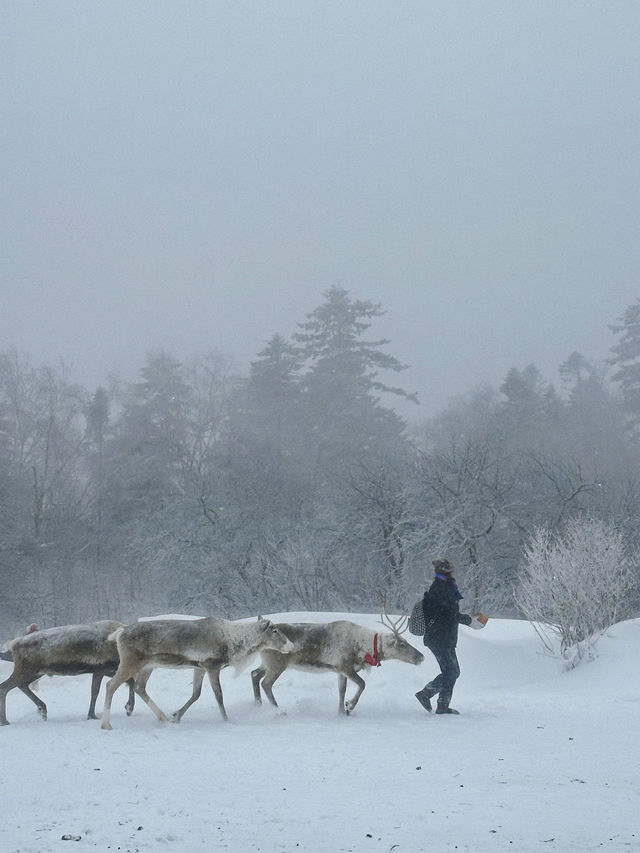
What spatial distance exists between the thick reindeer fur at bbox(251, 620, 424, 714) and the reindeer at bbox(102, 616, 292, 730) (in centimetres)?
36

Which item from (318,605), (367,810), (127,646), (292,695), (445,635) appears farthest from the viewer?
(318,605)

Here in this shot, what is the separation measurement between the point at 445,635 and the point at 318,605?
2336 centimetres

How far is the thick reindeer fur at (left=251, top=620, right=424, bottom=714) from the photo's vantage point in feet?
35.0

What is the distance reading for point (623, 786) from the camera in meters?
6.69

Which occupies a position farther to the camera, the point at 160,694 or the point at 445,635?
the point at 160,694

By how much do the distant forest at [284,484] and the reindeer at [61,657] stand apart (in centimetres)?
1576

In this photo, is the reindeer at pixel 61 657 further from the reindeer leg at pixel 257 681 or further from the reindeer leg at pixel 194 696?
the reindeer leg at pixel 257 681

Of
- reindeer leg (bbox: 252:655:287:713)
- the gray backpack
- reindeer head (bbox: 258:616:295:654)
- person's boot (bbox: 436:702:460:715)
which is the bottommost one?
person's boot (bbox: 436:702:460:715)

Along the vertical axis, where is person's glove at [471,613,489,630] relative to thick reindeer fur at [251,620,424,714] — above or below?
above

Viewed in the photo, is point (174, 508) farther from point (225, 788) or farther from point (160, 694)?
point (225, 788)

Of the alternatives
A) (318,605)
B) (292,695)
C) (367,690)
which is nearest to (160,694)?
(292,695)

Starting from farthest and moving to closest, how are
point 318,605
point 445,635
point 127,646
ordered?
point 318,605, point 445,635, point 127,646

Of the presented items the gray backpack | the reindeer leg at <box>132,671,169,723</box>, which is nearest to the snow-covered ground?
the reindeer leg at <box>132,671,169,723</box>

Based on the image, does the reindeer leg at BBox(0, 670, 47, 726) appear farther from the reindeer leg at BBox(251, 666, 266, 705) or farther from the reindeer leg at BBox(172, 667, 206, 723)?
the reindeer leg at BBox(251, 666, 266, 705)
